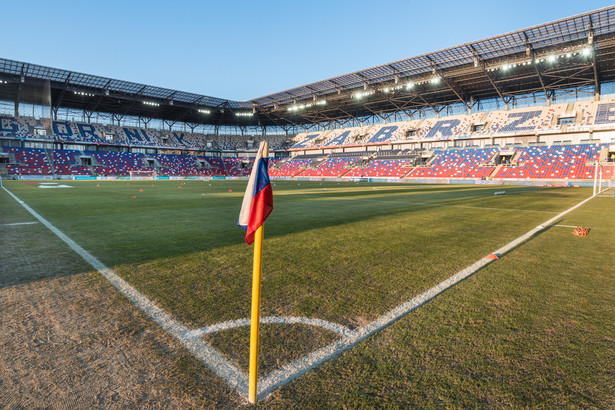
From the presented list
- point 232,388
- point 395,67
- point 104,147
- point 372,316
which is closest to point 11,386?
point 232,388

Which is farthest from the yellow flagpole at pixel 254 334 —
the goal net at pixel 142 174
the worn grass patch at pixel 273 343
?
the goal net at pixel 142 174

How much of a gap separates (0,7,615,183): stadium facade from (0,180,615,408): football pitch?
117 feet

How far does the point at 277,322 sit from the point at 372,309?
928 millimetres

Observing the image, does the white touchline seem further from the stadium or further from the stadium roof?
the stadium roof

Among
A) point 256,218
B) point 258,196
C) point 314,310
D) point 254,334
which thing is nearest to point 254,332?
point 254,334

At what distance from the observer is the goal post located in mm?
55031

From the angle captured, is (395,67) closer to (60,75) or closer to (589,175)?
(589,175)

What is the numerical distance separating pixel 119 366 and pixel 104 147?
69.8 metres

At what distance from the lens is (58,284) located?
3559 mm

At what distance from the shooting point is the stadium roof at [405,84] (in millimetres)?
31094

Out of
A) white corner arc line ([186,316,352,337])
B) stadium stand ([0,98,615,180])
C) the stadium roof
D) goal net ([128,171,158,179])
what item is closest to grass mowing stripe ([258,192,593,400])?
white corner arc line ([186,316,352,337])

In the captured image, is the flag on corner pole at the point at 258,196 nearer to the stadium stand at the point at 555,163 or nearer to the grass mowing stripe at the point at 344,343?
the grass mowing stripe at the point at 344,343

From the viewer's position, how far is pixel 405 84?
42.4 m

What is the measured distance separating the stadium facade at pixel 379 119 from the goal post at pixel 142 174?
117cm
